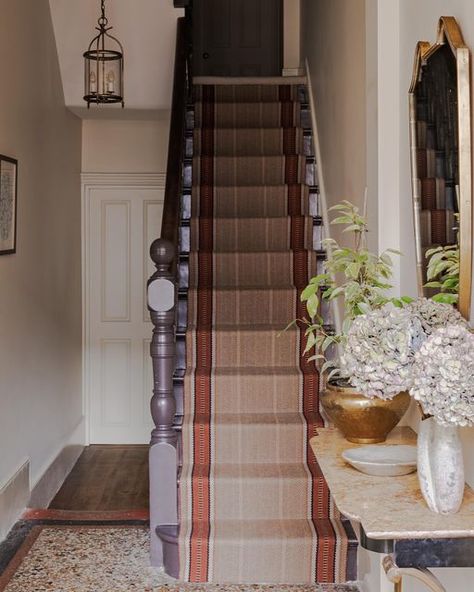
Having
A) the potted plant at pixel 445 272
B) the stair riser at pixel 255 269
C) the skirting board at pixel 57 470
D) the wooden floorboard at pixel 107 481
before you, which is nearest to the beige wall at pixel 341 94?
the stair riser at pixel 255 269

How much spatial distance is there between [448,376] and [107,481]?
4.20 meters

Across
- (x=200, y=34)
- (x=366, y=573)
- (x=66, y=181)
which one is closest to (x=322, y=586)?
(x=366, y=573)

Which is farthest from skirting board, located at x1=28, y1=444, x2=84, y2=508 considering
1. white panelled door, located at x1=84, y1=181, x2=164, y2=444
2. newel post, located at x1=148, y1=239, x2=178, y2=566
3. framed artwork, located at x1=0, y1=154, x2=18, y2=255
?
framed artwork, located at x1=0, y1=154, x2=18, y2=255

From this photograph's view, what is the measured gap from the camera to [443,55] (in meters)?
2.12

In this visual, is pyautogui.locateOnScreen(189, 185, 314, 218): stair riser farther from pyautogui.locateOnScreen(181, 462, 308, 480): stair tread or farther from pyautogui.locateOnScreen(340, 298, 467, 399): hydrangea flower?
pyautogui.locateOnScreen(340, 298, 467, 399): hydrangea flower

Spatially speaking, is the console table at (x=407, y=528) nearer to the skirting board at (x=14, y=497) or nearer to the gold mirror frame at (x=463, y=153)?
the gold mirror frame at (x=463, y=153)

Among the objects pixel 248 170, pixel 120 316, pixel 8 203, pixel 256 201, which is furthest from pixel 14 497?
pixel 248 170

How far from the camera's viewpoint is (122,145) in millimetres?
6441

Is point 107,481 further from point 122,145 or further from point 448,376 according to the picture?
point 448,376

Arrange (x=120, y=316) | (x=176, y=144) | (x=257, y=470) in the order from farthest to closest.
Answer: (x=120, y=316) < (x=176, y=144) < (x=257, y=470)

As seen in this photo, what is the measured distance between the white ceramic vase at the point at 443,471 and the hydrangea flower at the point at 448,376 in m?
0.10

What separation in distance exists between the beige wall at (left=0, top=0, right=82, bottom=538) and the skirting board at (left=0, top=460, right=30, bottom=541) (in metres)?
0.03

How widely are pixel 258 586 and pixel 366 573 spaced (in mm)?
466

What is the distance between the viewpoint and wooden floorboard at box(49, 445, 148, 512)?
5.00 metres
